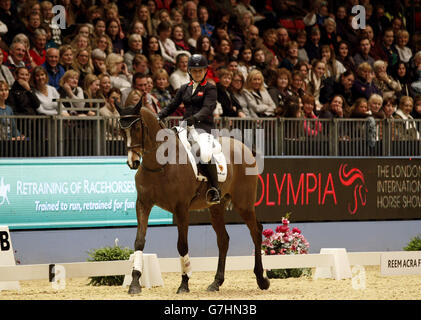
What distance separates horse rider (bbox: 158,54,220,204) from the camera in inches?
438

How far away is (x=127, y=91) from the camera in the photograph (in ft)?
48.1

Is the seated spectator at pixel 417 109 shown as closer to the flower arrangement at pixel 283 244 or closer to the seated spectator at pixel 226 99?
the seated spectator at pixel 226 99

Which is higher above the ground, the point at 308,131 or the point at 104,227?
the point at 308,131

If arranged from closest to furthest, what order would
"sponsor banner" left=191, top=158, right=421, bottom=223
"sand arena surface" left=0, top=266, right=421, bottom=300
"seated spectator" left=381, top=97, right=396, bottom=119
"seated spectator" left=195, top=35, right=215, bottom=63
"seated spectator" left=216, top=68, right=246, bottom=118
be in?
"sand arena surface" left=0, top=266, right=421, bottom=300
"seated spectator" left=216, top=68, right=246, bottom=118
"sponsor banner" left=191, top=158, right=421, bottom=223
"seated spectator" left=195, top=35, right=215, bottom=63
"seated spectator" left=381, top=97, right=396, bottom=119

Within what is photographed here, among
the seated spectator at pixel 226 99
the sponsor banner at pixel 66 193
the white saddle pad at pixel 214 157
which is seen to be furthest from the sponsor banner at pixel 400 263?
the seated spectator at pixel 226 99

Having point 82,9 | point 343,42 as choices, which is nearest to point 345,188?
point 343,42

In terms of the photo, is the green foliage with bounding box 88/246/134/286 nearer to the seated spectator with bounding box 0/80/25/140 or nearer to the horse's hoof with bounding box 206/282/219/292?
the horse's hoof with bounding box 206/282/219/292

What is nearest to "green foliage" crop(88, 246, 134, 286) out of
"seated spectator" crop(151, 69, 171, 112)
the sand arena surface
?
the sand arena surface

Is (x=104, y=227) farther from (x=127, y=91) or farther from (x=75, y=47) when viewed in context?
(x=75, y=47)

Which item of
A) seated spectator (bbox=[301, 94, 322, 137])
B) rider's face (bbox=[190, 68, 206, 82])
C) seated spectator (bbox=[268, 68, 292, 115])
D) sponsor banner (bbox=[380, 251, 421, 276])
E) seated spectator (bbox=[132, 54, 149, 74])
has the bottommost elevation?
sponsor banner (bbox=[380, 251, 421, 276])

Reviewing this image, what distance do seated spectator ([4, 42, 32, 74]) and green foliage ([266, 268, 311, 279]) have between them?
5330mm

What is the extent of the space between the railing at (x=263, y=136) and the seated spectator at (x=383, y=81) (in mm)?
2504

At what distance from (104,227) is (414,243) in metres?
5.46

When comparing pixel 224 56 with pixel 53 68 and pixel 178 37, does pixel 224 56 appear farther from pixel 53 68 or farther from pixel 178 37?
pixel 53 68
